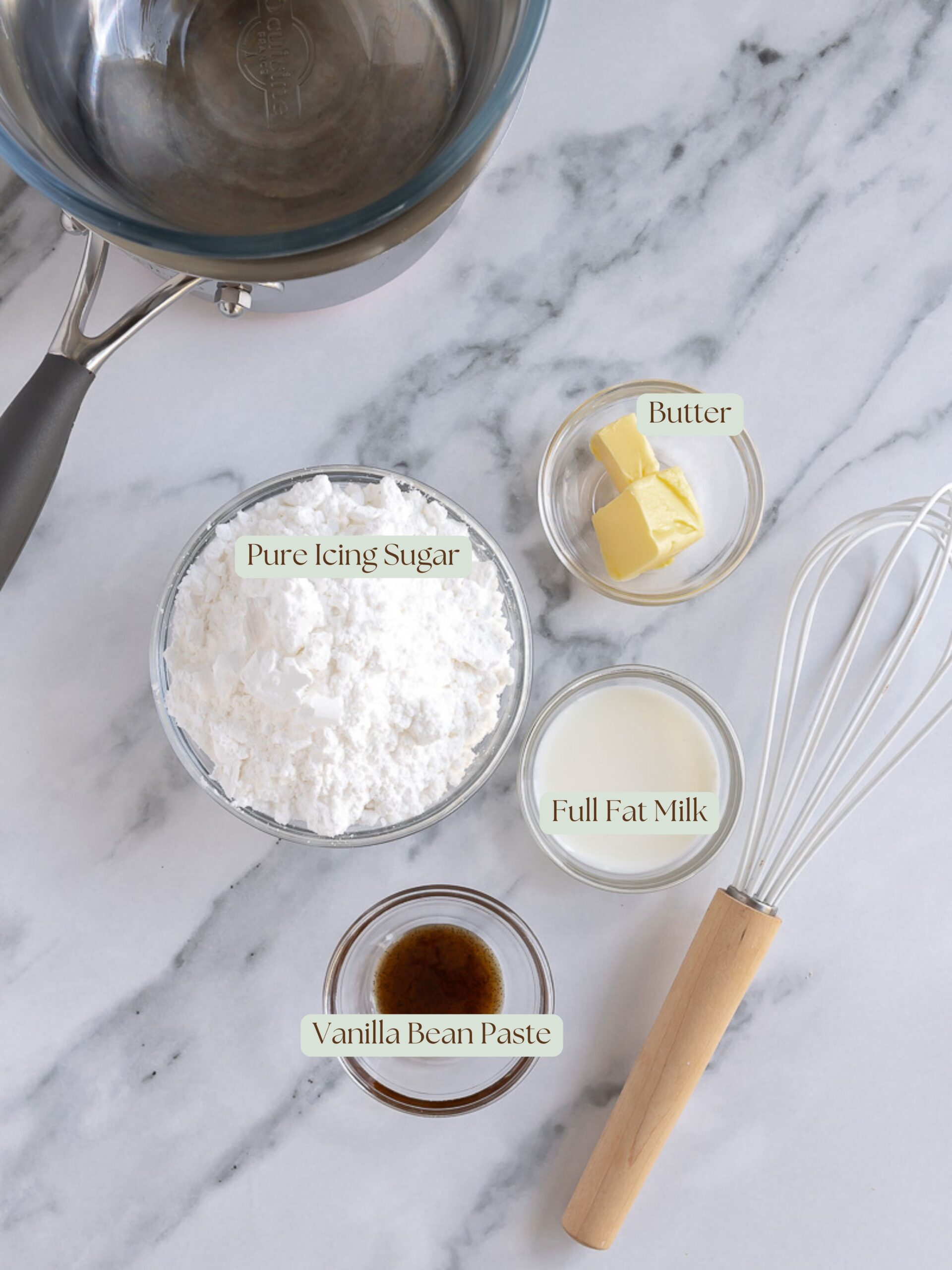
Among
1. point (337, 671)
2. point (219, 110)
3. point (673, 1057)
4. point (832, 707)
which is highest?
point (219, 110)

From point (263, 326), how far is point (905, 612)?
0.62 meters

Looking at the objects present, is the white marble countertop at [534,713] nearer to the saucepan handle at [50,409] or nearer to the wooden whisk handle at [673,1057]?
the wooden whisk handle at [673,1057]

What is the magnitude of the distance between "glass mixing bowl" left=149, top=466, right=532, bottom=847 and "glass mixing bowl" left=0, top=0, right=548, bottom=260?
0.22m

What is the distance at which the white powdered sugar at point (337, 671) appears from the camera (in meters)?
0.73

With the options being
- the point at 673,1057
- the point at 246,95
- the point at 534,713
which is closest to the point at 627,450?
the point at 534,713

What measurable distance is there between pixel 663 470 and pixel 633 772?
10.3 inches

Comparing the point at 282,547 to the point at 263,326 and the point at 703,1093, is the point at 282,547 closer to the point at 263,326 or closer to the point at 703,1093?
the point at 263,326

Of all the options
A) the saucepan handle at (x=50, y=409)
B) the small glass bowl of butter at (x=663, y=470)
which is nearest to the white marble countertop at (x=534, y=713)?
the small glass bowl of butter at (x=663, y=470)

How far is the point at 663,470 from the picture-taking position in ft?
2.89

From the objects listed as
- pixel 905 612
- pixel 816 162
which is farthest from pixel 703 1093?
pixel 816 162

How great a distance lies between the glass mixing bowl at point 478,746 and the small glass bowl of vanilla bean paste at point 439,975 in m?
0.10

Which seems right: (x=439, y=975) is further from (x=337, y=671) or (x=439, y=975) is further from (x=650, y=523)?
(x=650, y=523)

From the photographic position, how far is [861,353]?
91 cm

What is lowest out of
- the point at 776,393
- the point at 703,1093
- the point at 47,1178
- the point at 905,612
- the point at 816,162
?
the point at 47,1178
